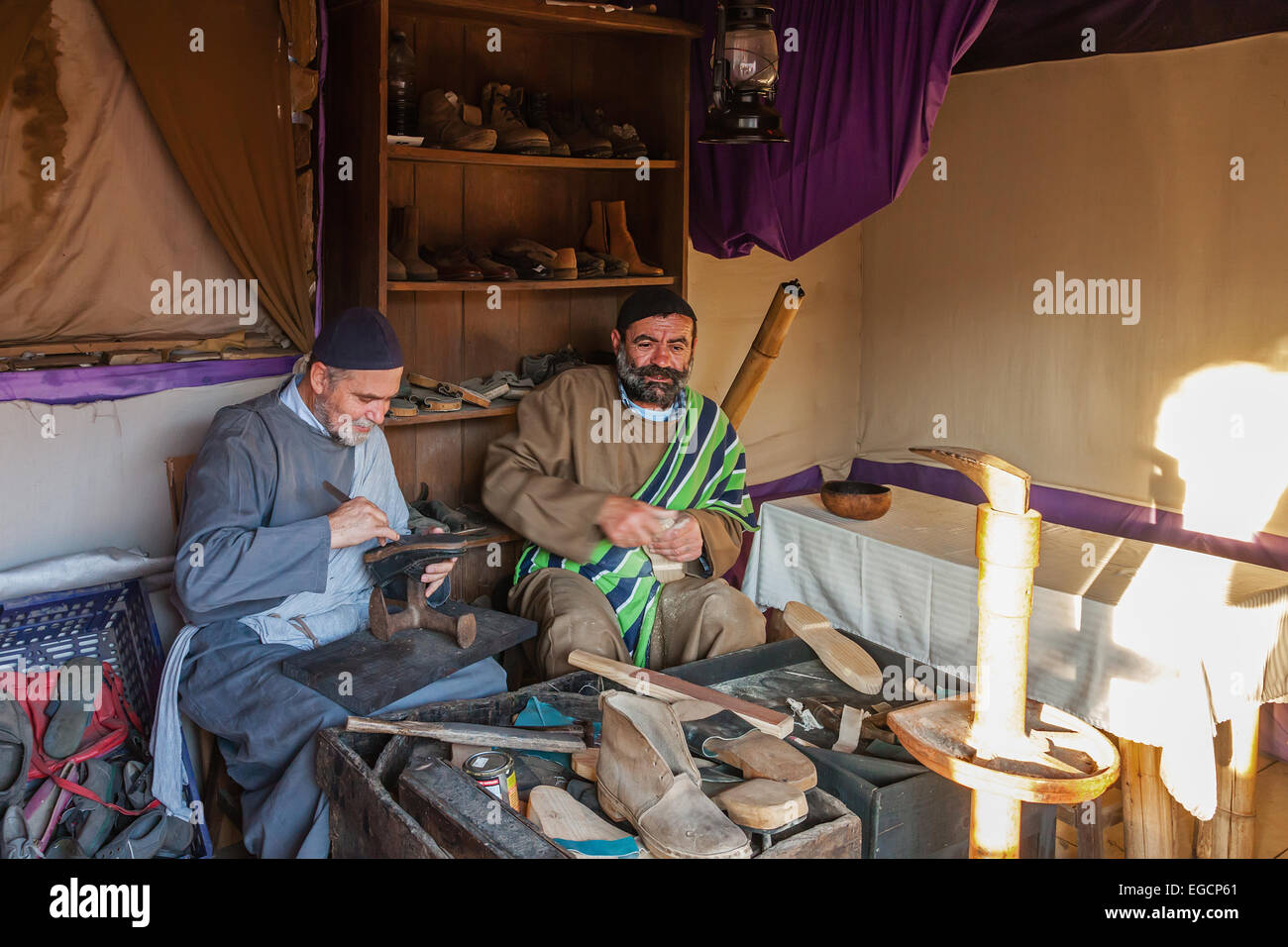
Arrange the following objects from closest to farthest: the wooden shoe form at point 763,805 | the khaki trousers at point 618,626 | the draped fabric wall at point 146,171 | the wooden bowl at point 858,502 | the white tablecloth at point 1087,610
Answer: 1. the wooden shoe form at point 763,805
2. the white tablecloth at point 1087,610
3. the draped fabric wall at point 146,171
4. the khaki trousers at point 618,626
5. the wooden bowl at point 858,502

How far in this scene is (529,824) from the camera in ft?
6.38

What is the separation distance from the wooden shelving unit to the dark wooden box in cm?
146

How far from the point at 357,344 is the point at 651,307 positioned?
3.86 ft

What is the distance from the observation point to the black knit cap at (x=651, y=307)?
3.84 meters

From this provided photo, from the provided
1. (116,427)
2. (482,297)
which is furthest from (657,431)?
(116,427)

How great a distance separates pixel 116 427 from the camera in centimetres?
345

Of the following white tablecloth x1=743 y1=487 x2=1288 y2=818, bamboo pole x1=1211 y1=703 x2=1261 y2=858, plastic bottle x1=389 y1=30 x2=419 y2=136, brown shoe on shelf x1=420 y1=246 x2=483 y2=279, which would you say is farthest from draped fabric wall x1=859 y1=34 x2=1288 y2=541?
plastic bottle x1=389 y1=30 x2=419 y2=136

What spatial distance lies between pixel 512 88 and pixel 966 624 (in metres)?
2.51

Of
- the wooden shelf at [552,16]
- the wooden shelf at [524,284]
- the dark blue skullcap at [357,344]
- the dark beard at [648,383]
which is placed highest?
the wooden shelf at [552,16]

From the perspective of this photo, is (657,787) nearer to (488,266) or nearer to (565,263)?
(488,266)

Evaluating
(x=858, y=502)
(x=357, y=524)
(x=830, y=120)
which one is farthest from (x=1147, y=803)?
(x=830, y=120)

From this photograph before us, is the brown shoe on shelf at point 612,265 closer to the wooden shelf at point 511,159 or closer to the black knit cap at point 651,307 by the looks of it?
the wooden shelf at point 511,159

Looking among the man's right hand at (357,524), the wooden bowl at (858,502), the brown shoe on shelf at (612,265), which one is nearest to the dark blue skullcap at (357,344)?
the man's right hand at (357,524)

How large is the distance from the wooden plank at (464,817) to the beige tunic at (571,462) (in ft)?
5.01
